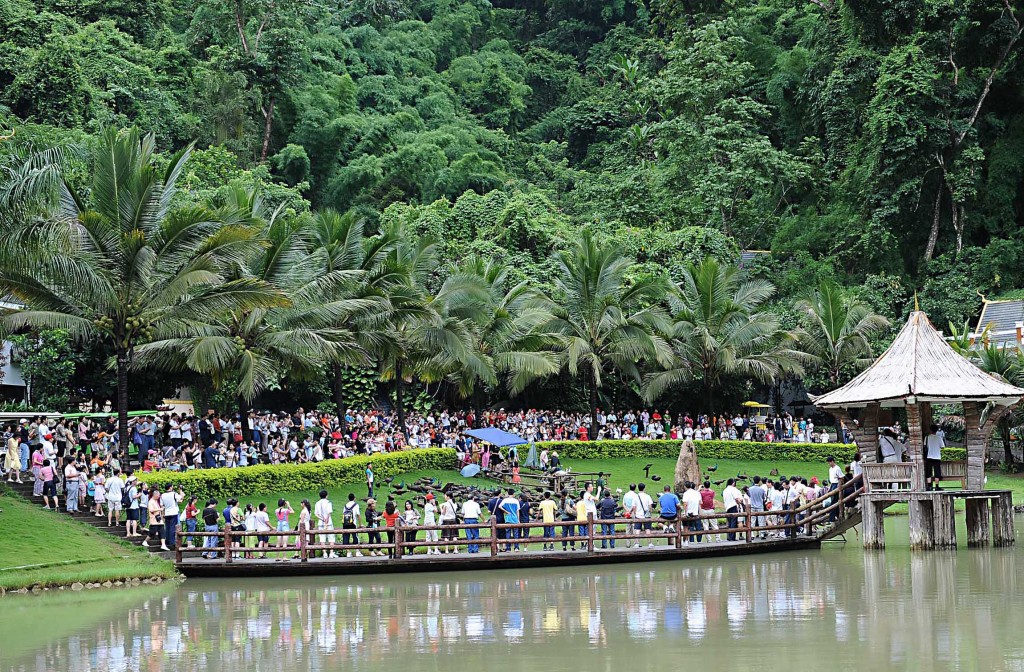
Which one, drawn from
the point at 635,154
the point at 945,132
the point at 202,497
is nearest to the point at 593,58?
the point at 635,154

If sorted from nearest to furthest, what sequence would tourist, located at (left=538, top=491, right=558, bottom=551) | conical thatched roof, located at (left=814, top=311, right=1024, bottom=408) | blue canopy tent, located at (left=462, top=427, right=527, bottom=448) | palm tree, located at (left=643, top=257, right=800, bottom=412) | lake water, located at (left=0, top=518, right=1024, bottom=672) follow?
lake water, located at (left=0, top=518, right=1024, bottom=672) < tourist, located at (left=538, top=491, right=558, bottom=551) < conical thatched roof, located at (left=814, top=311, right=1024, bottom=408) < blue canopy tent, located at (left=462, top=427, right=527, bottom=448) < palm tree, located at (left=643, top=257, right=800, bottom=412)

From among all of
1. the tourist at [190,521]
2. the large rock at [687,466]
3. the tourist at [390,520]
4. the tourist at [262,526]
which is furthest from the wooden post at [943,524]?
the tourist at [190,521]

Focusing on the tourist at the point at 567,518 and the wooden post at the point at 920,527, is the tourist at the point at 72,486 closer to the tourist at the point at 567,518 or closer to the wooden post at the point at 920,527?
the tourist at the point at 567,518

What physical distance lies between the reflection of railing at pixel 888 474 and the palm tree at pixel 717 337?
57.4ft

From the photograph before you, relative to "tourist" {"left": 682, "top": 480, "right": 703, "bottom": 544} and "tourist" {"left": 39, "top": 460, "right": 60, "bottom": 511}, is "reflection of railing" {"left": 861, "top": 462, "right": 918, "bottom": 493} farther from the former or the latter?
"tourist" {"left": 39, "top": 460, "right": 60, "bottom": 511}

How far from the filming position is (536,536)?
2356 cm

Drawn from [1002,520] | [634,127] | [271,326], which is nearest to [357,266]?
[271,326]

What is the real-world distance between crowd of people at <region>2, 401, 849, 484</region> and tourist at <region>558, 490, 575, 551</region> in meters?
5.28

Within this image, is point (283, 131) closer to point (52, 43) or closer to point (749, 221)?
point (52, 43)

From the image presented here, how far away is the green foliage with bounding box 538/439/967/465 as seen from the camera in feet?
127

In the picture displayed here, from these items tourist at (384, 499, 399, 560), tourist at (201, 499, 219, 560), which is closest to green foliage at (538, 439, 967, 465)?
tourist at (384, 499, 399, 560)

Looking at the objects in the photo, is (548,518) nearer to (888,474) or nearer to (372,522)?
(372,522)

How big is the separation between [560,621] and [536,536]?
287 inches

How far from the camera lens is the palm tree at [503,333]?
36.9m
